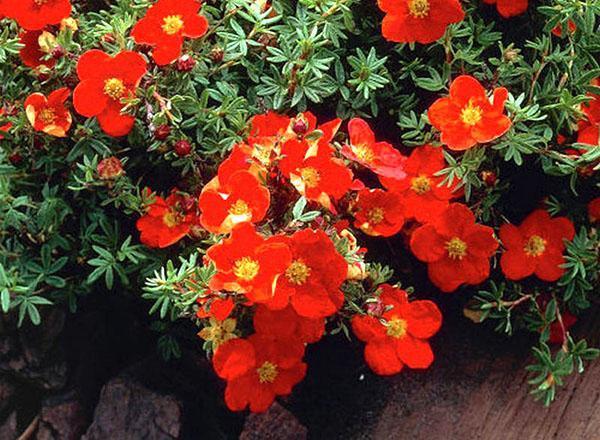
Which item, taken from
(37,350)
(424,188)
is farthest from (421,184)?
(37,350)

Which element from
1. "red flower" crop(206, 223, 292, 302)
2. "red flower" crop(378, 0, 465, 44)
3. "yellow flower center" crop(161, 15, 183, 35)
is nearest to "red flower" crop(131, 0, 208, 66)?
"yellow flower center" crop(161, 15, 183, 35)

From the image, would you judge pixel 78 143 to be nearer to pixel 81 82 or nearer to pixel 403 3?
pixel 81 82

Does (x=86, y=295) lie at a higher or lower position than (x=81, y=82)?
lower

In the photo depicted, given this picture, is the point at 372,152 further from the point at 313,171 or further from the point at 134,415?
the point at 134,415

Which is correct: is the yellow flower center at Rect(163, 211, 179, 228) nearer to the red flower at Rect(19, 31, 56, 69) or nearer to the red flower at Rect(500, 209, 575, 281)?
the red flower at Rect(19, 31, 56, 69)

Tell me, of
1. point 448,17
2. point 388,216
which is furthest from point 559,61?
point 388,216

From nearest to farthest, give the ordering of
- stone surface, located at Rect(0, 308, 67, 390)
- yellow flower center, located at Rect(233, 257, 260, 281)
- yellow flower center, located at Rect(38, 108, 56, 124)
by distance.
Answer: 1. yellow flower center, located at Rect(233, 257, 260, 281)
2. yellow flower center, located at Rect(38, 108, 56, 124)
3. stone surface, located at Rect(0, 308, 67, 390)

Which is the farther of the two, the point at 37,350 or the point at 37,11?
the point at 37,350
